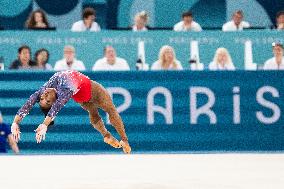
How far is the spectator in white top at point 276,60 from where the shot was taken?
31.1 ft

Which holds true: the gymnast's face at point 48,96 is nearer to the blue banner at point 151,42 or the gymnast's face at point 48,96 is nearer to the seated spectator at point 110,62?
the seated spectator at point 110,62

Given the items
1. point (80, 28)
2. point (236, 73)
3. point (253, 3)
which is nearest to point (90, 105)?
point (236, 73)

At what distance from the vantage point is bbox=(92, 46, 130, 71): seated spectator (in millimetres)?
9375

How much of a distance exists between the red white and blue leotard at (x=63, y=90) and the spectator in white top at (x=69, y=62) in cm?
305

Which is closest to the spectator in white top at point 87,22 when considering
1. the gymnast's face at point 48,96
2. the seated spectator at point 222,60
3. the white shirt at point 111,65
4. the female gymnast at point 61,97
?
the white shirt at point 111,65

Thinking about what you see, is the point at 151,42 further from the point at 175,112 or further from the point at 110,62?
the point at 175,112

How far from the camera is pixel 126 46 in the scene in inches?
397

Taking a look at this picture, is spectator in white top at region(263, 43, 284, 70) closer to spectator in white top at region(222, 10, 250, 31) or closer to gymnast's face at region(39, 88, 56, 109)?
spectator in white top at region(222, 10, 250, 31)

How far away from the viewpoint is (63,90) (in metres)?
6.01

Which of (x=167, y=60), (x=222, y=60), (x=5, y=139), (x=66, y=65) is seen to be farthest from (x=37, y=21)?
(x=222, y=60)

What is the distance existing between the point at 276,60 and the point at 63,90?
14.8 ft
